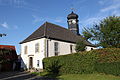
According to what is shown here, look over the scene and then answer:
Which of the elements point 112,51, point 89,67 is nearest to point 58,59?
point 89,67

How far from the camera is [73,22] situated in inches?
1296

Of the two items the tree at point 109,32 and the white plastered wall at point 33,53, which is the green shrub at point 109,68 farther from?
the white plastered wall at point 33,53

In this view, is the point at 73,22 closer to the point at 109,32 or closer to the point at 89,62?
the point at 109,32

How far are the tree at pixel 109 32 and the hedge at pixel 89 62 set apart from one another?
24.9 ft

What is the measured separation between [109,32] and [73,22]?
48.2 feet

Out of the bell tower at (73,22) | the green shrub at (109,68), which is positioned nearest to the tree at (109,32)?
the green shrub at (109,68)

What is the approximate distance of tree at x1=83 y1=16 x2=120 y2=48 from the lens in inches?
741

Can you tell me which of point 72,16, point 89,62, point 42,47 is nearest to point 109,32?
point 89,62

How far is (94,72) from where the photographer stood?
12602mm

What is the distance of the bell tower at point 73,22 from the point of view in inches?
1278

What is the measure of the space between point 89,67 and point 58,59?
495 centimetres

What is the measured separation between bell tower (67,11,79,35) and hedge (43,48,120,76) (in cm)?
1670

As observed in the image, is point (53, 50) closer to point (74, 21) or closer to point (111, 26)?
point (111, 26)

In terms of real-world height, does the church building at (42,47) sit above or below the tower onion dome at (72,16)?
below
